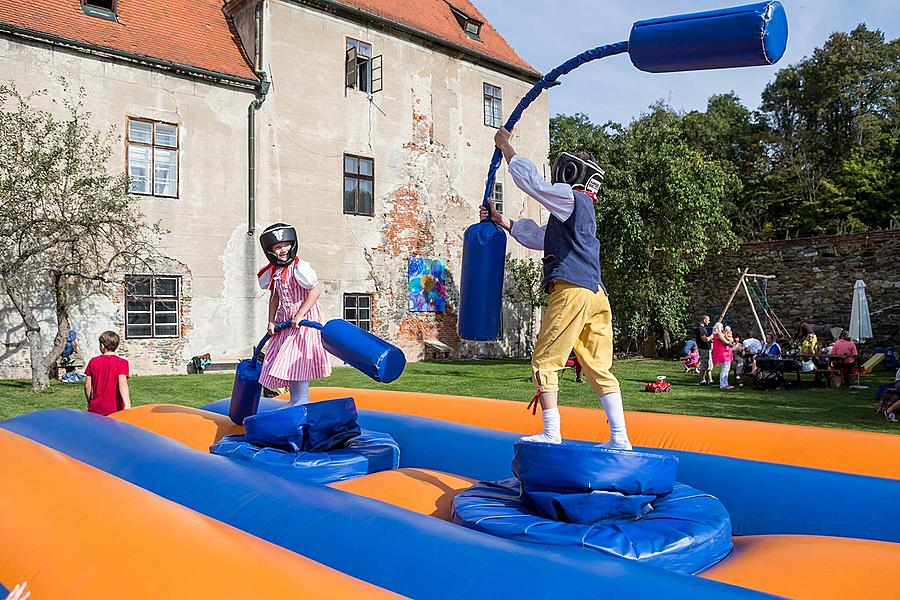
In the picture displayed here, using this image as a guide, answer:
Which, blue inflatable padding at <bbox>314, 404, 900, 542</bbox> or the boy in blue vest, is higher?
the boy in blue vest

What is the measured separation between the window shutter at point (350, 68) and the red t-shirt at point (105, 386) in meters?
13.5

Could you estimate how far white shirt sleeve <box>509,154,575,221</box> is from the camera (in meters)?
3.54

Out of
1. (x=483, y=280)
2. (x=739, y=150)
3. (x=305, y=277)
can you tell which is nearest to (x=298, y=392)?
(x=305, y=277)

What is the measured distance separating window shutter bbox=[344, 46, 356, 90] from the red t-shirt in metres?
13.5

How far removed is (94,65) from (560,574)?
1539 cm

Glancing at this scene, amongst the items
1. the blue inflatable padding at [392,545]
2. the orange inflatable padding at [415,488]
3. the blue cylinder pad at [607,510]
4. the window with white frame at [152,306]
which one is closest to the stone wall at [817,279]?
the window with white frame at [152,306]

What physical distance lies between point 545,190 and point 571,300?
20.8 inches

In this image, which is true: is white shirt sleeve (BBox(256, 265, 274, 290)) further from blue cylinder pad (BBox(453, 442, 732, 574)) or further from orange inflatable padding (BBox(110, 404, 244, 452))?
blue cylinder pad (BBox(453, 442, 732, 574))

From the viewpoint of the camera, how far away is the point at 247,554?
7.18 ft

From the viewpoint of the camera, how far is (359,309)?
18953mm

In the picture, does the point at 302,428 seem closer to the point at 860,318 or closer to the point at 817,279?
the point at 860,318

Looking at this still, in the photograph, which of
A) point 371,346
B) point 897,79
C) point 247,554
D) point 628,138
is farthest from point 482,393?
point 897,79

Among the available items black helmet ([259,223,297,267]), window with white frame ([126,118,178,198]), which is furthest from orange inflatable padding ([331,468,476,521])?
window with white frame ([126,118,178,198])

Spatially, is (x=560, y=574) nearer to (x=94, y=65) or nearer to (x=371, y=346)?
(x=371, y=346)
